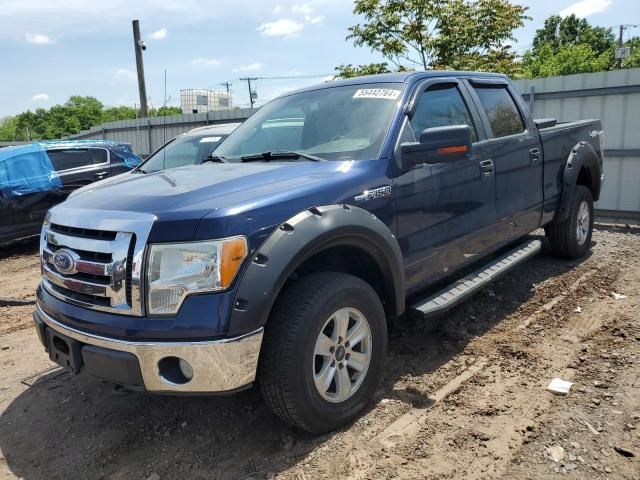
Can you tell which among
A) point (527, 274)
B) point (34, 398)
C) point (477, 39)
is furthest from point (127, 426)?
point (477, 39)

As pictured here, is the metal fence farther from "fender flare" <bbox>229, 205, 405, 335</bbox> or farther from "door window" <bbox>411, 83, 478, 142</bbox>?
"fender flare" <bbox>229, 205, 405, 335</bbox>

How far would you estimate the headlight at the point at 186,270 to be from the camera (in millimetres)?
2340

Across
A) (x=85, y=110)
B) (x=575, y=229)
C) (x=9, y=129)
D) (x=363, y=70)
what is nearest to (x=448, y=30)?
(x=363, y=70)

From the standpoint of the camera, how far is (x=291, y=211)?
2.62 metres

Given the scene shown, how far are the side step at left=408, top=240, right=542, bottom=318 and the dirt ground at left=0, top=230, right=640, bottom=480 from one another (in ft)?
1.48

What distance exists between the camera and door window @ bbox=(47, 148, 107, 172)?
8469mm

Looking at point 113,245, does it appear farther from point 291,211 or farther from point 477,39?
point 477,39

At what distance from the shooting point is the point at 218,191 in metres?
2.66

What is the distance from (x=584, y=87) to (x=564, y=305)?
4.97 meters

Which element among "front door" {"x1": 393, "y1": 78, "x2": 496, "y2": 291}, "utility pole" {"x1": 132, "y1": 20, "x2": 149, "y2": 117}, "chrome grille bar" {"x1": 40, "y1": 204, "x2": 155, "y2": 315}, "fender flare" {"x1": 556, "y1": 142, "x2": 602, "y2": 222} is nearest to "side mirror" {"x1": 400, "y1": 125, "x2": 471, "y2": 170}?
"front door" {"x1": 393, "y1": 78, "x2": 496, "y2": 291}

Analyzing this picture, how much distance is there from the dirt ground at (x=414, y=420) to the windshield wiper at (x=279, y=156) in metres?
1.50

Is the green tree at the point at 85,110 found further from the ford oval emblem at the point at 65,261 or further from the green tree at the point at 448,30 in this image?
the ford oval emblem at the point at 65,261

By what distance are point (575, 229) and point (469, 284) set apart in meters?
2.45

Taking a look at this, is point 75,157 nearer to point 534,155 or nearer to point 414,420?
point 534,155
